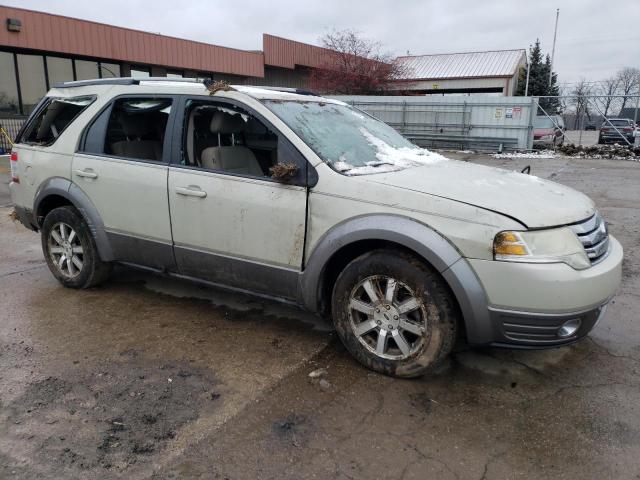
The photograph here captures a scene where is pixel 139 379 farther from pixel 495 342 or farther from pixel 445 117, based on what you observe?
pixel 445 117

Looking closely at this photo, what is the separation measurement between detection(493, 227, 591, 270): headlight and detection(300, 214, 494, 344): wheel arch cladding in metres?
0.21

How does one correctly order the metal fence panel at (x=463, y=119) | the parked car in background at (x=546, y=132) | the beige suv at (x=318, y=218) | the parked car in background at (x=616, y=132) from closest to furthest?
the beige suv at (x=318, y=218) → the metal fence panel at (x=463, y=119) → the parked car in background at (x=546, y=132) → the parked car in background at (x=616, y=132)

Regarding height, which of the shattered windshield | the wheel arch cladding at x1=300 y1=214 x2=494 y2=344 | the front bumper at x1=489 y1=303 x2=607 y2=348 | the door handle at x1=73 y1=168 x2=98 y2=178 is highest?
the shattered windshield

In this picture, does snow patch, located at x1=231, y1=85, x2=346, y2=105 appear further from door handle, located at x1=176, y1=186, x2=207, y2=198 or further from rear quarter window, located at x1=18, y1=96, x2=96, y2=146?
rear quarter window, located at x1=18, y1=96, x2=96, y2=146

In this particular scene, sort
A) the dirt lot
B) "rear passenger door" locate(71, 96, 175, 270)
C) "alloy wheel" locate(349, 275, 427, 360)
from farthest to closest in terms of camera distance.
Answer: "rear passenger door" locate(71, 96, 175, 270), "alloy wheel" locate(349, 275, 427, 360), the dirt lot

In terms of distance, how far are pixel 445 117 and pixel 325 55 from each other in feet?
46.9

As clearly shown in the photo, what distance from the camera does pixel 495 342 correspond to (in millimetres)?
2977

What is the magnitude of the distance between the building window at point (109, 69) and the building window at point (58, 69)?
1.37 meters

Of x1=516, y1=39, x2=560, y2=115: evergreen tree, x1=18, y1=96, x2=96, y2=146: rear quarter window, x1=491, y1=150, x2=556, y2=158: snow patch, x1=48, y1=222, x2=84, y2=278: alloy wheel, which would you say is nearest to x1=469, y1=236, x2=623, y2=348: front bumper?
x1=48, y1=222, x2=84, y2=278: alloy wheel

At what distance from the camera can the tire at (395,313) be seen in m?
3.03

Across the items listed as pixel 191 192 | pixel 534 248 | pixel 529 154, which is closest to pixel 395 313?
pixel 534 248

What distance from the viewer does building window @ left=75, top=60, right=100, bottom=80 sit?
67.4 feet

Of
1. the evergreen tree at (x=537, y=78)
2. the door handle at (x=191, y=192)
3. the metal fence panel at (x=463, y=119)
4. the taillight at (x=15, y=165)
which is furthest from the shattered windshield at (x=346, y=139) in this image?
the evergreen tree at (x=537, y=78)

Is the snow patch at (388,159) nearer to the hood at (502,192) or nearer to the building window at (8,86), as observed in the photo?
the hood at (502,192)
